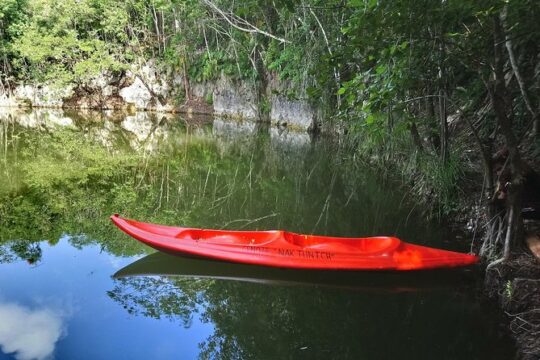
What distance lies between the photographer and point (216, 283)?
4.50 m

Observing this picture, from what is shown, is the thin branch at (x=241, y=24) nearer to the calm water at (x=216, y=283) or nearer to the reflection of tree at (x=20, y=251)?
the calm water at (x=216, y=283)

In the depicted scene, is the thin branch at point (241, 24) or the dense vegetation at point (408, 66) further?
the thin branch at point (241, 24)

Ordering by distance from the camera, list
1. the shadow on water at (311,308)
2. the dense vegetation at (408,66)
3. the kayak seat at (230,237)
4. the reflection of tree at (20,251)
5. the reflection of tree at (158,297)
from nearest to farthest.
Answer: the dense vegetation at (408,66)
the shadow on water at (311,308)
the reflection of tree at (158,297)
the kayak seat at (230,237)
the reflection of tree at (20,251)

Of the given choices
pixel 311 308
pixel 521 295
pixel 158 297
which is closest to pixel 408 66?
pixel 521 295

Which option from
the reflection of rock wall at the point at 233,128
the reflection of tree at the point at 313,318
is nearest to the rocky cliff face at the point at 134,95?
the reflection of rock wall at the point at 233,128

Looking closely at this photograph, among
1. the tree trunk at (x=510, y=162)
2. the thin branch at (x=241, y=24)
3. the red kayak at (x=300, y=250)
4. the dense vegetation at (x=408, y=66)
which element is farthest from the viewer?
the thin branch at (x=241, y=24)

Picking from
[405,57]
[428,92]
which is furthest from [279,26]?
[405,57]

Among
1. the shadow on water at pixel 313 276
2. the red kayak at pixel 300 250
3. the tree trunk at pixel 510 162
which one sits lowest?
the shadow on water at pixel 313 276

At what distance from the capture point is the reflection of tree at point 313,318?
351cm

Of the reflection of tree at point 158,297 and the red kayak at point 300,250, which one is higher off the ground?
the red kayak at point 300,250

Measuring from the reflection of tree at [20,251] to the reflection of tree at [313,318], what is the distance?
50.4 inches

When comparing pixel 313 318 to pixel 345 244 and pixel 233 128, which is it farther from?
pixel 233 128

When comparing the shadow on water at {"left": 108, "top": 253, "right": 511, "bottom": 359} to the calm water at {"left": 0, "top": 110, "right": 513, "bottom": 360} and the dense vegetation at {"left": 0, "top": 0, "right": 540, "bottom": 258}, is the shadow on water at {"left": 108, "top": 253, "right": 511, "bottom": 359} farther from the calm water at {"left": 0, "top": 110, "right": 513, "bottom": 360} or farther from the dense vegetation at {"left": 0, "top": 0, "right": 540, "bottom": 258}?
the dense vegetation at {"left": 0, "top": 0, "right": 540, "bottom": 258}

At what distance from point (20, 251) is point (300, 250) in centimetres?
325
